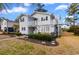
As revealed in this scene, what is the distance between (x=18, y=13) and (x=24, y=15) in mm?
57

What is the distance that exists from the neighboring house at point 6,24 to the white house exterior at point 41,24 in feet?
0.27

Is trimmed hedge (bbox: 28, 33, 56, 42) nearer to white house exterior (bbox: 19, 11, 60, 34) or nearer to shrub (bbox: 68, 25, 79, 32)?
white house exterior (bbox: 19, 11, 60, 34)

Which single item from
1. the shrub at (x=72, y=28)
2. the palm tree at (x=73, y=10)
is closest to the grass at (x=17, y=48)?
the shrub at (x=72, y=28)

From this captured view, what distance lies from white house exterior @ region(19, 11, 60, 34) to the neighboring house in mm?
82

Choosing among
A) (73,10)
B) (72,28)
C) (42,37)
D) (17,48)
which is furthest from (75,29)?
(17,48)

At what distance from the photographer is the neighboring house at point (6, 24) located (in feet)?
6.04

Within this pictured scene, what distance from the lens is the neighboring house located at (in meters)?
1.84

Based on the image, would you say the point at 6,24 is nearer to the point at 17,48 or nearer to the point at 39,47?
the point at 17,48

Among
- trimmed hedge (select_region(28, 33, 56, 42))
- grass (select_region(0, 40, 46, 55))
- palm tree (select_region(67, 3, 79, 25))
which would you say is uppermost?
palm tree (select_region(67, 3, 79, 25))

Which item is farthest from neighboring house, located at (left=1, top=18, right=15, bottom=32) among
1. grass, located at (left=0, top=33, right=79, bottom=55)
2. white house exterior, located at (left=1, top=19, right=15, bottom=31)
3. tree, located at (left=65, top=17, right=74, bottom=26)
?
tree, located at (left=65, top=17, right=74, bottom=26)

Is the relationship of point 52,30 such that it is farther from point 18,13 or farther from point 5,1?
point 5,1

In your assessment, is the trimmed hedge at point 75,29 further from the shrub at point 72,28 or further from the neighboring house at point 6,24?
the neighboring house at point 6,24

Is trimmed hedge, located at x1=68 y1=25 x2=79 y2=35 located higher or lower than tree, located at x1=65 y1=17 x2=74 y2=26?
lower

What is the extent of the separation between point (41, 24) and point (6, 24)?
0.32 m
